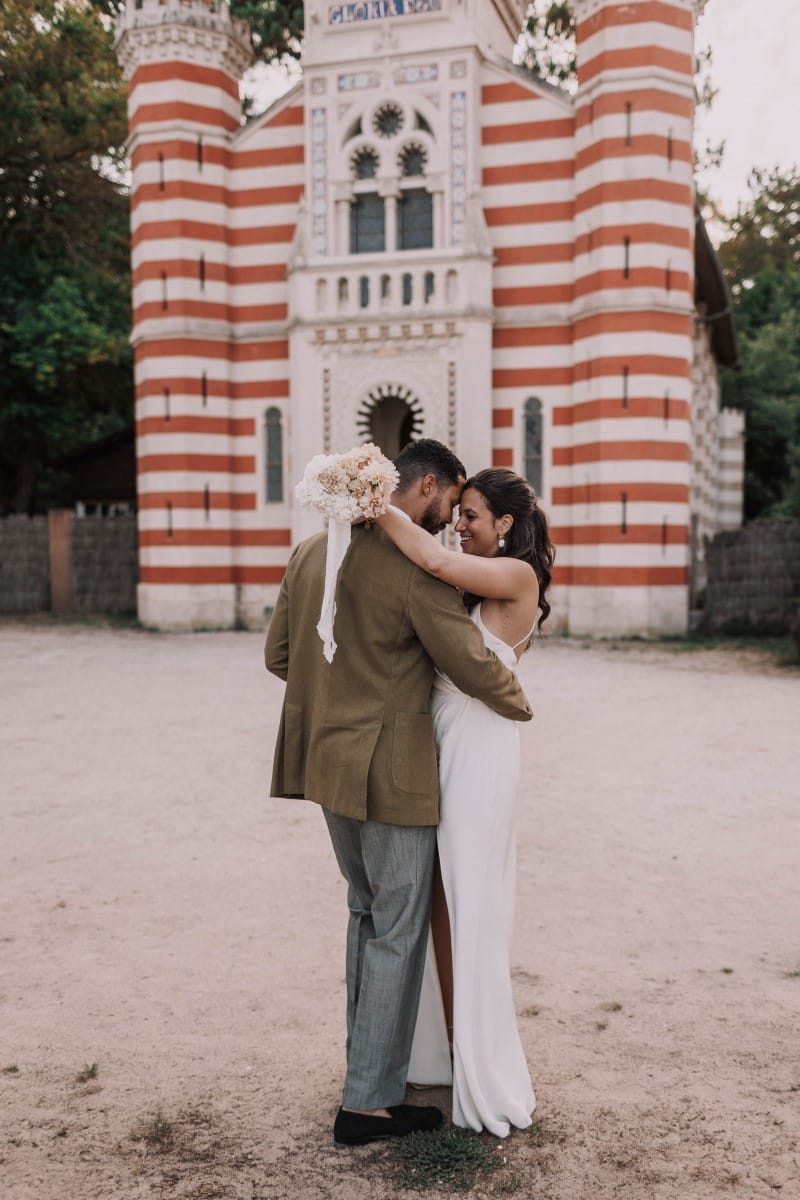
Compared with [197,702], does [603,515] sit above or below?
above

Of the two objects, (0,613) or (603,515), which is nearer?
(603,515)

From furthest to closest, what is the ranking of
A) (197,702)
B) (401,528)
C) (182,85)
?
(182,85)
(197,702)
(401,528)

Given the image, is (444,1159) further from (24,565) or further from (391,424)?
(24,565)

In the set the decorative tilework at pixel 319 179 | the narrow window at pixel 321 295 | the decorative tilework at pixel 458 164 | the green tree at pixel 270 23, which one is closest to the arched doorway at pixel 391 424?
the narrow window at pixel 321 295

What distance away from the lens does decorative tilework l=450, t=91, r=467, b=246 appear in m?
A: 16.5

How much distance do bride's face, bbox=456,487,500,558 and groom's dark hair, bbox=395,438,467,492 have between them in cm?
10

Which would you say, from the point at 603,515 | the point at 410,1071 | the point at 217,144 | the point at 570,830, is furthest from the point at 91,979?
the point at 217,144

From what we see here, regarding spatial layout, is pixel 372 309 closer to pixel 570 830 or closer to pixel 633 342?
pixel 633 342

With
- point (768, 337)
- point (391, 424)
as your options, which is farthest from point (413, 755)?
point (768, 337)

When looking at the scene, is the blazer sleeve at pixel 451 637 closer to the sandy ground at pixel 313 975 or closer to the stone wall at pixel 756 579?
the sandy ground at pixel 313 975

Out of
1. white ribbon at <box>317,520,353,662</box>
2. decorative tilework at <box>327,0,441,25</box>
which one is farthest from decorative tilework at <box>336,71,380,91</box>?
white ribbon at <box>317,520,353,662</box>

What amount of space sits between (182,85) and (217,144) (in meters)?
1.05

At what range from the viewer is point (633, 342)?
1602cm

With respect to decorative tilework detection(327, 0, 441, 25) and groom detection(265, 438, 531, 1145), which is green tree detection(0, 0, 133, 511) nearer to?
decorative tilework detection(327, 0, 441, 25)
